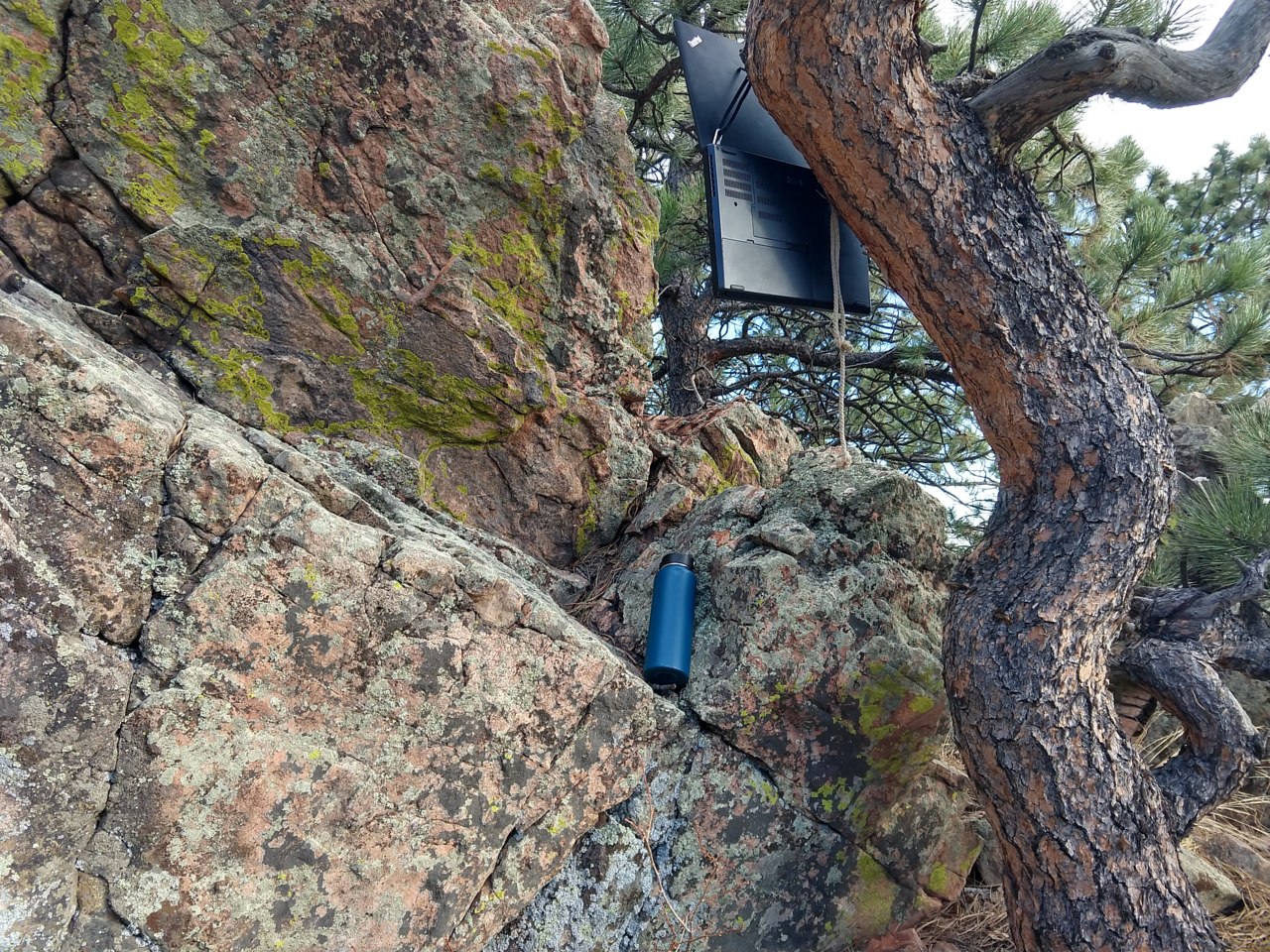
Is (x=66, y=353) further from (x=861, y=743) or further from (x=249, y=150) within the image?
(x=861, y=743)

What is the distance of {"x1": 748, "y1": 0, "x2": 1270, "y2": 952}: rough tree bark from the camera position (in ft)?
6.39

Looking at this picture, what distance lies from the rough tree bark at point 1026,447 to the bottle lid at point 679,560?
31.6 inches

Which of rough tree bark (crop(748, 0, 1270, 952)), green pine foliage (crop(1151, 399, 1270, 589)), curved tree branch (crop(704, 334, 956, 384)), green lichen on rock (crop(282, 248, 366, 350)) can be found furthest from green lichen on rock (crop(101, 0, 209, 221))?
green pine foliage (crop(1151, 399, 1270, 589))

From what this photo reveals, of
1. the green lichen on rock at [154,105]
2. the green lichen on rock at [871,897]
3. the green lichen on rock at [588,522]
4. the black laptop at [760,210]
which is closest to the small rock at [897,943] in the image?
the green lichen on rock at [871,897]

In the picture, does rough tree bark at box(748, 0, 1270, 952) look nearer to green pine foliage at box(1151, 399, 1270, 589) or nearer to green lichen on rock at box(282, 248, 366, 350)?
green pine foliage at box(1151, 399, 1270, 589)

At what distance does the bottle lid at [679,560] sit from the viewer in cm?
245

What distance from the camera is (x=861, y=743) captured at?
2262 millimetres

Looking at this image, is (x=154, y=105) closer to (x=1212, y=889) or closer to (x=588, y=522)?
(x=588, y=522)

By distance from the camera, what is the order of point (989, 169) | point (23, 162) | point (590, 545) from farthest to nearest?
1. point (590, 545)
2. point (989, 169)
3. point (23, 162)

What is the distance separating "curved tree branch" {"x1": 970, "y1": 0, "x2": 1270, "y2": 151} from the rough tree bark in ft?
0.04

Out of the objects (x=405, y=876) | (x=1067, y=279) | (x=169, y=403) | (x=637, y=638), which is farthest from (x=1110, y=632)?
(x=169, y=403)

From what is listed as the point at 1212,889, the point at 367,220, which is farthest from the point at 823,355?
the point at 1212,889

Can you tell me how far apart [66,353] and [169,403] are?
28 centimetres

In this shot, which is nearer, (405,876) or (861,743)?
(405,876)
